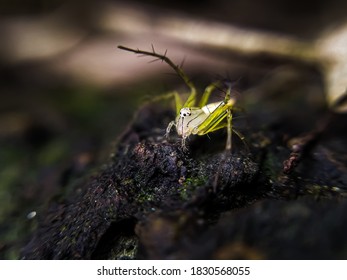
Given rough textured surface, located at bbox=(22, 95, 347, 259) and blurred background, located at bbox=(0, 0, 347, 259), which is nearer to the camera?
rough textured surface, located at bbox=(22, 95, 347, 259)

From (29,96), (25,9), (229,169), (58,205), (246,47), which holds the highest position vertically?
(229,169)

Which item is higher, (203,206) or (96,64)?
(203,206)

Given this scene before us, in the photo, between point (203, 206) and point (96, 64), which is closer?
point (203, 206)

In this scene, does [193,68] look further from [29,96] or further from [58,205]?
[58,205]

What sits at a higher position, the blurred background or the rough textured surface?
the rough textured surface
